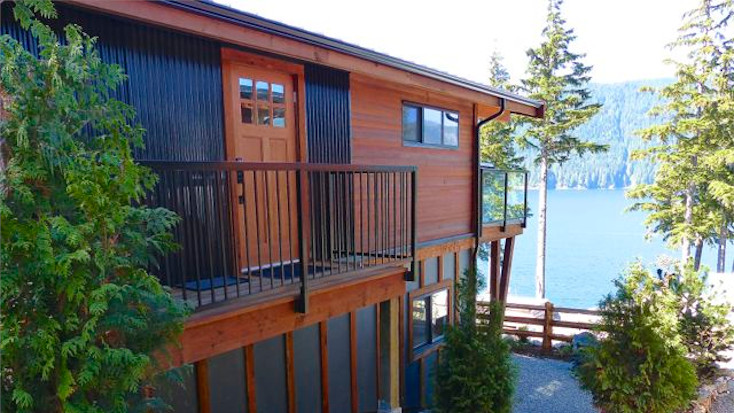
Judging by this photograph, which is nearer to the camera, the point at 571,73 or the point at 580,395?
the point at 580,395

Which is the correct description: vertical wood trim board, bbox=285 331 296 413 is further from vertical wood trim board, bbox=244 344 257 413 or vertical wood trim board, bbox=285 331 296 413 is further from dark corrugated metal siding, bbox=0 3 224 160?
dark corrugated metal siding, bbox=0 3 224 160

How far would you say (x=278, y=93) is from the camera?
4594mm

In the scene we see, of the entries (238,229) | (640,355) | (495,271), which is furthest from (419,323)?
(238,229)

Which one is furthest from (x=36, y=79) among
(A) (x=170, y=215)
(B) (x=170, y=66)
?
(B) (x=170, y=66)

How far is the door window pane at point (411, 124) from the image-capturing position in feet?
20.7

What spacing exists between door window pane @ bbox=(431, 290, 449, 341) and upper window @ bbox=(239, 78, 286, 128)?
394 cm

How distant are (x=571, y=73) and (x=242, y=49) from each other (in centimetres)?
1699

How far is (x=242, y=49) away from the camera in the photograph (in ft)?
13.5

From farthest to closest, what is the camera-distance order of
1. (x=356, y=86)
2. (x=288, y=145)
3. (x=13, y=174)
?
(x=356, y=86) → (x=288, y=145) → (x=13, y=174)

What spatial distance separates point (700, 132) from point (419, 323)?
13815 mm

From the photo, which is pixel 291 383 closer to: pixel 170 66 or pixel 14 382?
pixel 14 382

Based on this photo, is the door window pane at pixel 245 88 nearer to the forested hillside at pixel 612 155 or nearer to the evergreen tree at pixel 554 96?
the evergreen tree at pixel 554 96

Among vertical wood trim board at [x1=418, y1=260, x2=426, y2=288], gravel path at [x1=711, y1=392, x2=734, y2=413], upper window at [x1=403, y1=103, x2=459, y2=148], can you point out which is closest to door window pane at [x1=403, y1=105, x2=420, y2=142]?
upper window at [x1=403, y1=103, x2=459, y2=148]

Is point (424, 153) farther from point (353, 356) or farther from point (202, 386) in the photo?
point (202, 386)
